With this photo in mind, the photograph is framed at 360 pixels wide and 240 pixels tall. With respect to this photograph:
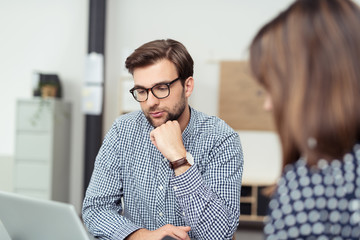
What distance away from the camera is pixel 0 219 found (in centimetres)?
129

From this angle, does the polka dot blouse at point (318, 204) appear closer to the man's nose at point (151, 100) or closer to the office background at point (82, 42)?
the man's nose at point (151, 100)

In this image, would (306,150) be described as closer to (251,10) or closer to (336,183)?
(336,183)

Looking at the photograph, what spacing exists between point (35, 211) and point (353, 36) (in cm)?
88

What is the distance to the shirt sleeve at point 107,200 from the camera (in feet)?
5.15

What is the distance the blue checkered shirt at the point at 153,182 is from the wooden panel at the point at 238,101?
3.14 metres

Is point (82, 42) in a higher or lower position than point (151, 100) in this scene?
higher

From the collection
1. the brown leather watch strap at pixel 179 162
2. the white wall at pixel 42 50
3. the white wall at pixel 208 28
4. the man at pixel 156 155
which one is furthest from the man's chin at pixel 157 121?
the white wall at pixel 42 50

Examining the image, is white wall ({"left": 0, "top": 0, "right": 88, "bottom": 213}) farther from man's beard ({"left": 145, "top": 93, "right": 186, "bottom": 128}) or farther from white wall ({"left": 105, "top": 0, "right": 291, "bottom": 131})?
man's beard ({"left": 145, "top": 93, "right": 186, "bottom": 128})

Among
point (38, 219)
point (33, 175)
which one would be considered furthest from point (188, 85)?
point (33, 175)

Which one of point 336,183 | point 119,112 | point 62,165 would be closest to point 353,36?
point 336,183

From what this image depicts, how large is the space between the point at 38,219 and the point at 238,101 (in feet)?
13.0

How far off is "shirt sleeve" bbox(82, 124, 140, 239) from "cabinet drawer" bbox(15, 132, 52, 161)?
9.25 feet

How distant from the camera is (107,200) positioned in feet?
5.56

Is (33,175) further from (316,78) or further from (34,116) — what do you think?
(316,78)
